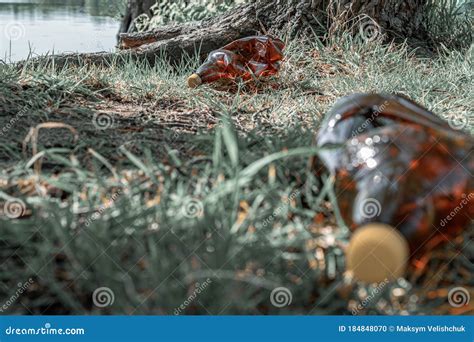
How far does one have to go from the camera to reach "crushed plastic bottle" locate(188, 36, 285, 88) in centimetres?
334

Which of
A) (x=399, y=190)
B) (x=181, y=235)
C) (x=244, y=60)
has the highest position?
(x=399, y=190)

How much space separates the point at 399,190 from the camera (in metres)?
1.38

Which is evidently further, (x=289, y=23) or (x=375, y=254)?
(x=289, y=23)

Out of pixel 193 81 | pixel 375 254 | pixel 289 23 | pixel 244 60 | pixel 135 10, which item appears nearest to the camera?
pixel 375 254

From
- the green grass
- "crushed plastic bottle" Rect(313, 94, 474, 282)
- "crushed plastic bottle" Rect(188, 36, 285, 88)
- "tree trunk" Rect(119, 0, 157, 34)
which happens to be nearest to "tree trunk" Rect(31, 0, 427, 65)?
"crushed plastic bottle" Rect(188, 36, 285, 88)

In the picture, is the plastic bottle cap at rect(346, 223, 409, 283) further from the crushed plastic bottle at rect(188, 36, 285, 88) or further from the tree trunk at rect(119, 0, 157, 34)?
the tree trunk at rect(119, 0, 157, 34)

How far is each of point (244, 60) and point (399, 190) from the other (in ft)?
7.28

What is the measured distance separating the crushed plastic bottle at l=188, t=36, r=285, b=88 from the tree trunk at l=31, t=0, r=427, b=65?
0.52 metres

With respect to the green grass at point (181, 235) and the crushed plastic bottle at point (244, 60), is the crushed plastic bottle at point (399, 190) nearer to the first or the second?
the green grass at point (181, 235)

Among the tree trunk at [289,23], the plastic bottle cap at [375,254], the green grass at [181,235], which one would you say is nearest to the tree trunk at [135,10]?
the tree trunk at [289,23]

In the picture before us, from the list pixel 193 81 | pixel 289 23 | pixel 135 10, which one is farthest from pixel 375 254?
pixel 135 10

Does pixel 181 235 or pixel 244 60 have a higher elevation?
pixel 181 235

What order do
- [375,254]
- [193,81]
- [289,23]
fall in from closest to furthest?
[375,254] → [193,81] → [289,23]

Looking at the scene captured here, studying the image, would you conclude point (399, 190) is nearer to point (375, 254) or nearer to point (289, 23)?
point (375, 254)
